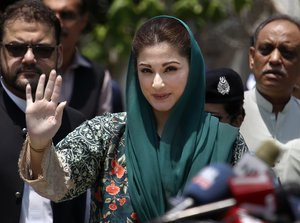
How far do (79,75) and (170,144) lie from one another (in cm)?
285

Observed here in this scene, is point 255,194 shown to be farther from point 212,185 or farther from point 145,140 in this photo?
point 145,140

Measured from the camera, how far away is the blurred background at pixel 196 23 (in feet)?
28.4

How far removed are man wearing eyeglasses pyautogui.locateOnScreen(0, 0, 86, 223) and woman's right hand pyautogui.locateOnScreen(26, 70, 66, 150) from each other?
625mm

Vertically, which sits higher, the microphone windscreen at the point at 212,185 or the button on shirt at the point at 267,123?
the microphone windscreen at the point at 212,185

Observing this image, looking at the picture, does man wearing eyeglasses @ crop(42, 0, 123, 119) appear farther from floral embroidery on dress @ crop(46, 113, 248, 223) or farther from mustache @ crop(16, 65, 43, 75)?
floral embroidery on dress @ crop(46, 113, 248, 223)

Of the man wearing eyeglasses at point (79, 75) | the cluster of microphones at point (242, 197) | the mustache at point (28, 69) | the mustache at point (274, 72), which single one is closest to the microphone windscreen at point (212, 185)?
the cluster of microphones at point (242, 197)

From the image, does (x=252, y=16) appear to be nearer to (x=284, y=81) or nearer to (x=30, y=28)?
(x=284, y=81)

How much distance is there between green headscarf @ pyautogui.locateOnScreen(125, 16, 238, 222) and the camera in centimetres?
437

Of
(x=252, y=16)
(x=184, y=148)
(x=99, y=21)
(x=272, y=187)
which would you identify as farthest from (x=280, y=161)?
(x=99, y=21)

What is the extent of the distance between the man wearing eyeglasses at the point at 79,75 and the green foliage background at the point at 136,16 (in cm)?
113

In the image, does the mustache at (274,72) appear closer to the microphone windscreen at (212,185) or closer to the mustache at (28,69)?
the mustache at (28,69)

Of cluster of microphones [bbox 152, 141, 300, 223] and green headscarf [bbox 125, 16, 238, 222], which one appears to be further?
green headscarf [bbox 125, 16, 238, 222]

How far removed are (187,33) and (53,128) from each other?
759 mm

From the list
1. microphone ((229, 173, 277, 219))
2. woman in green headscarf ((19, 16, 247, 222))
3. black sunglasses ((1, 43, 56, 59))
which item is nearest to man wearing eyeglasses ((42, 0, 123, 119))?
black sunglasses ((1, 43, 56, 59))
